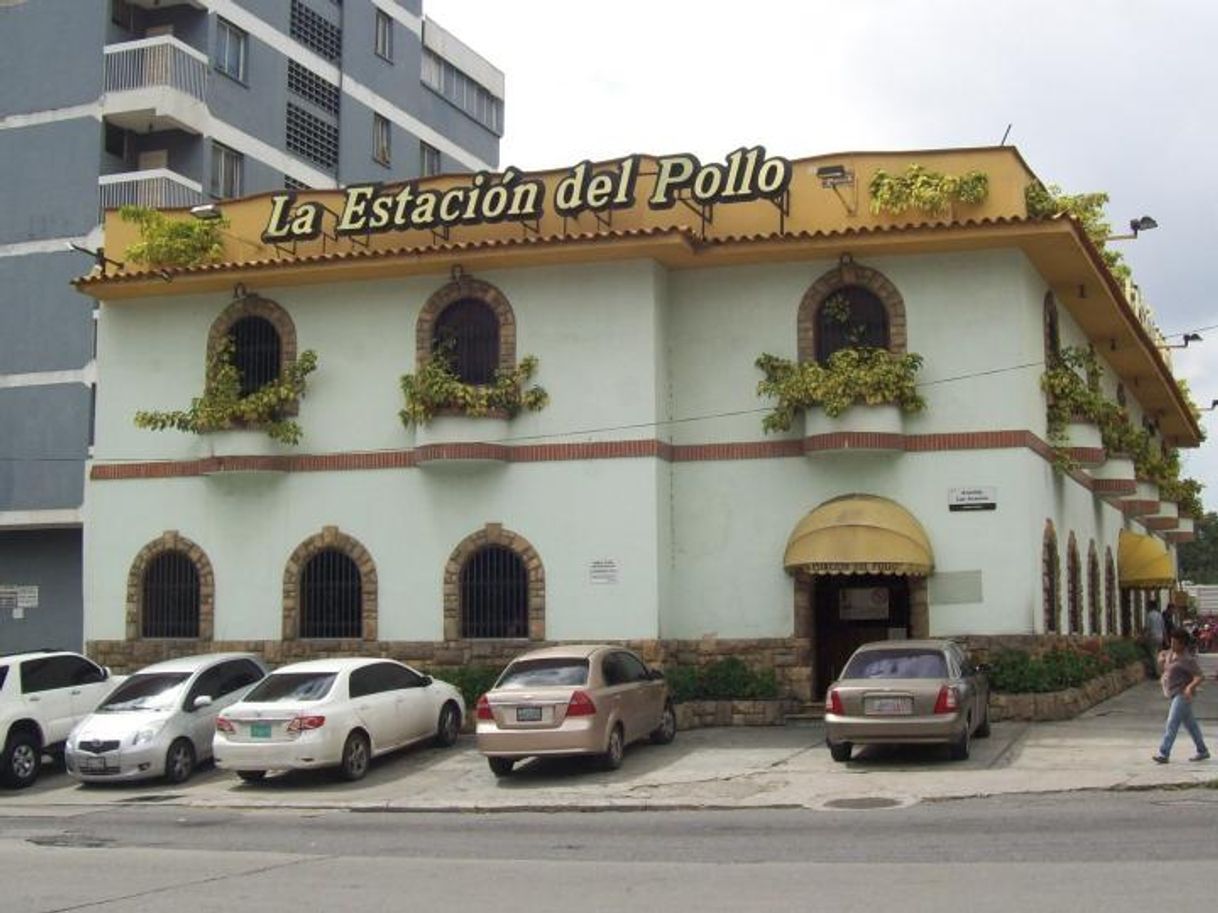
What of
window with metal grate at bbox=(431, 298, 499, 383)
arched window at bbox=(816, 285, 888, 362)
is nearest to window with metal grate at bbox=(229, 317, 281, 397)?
window with metal grate at bbox=(431, 298, 499, 383)

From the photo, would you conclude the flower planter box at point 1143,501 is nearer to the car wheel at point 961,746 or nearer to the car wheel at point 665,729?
the car wheel at point 665,729

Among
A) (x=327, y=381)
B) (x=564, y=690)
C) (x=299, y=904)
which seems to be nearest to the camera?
(x=299, y=904)

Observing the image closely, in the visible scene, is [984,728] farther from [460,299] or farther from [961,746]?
[460,299]

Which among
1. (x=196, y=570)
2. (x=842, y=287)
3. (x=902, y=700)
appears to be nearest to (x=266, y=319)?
(x=196, y=570)

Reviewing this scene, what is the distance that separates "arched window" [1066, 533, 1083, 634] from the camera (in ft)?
80.8

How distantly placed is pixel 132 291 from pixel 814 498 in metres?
12.6

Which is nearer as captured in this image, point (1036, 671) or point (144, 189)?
point (1036, 671)

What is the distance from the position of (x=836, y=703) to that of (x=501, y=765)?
4.38m

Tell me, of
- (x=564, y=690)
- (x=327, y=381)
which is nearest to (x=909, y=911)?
(x=564, y=690)

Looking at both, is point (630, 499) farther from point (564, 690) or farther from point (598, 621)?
point (564, 690)

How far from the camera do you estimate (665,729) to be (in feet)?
64.2

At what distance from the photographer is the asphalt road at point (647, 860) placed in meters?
9.55

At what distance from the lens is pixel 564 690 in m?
16.9

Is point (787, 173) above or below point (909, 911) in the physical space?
above
